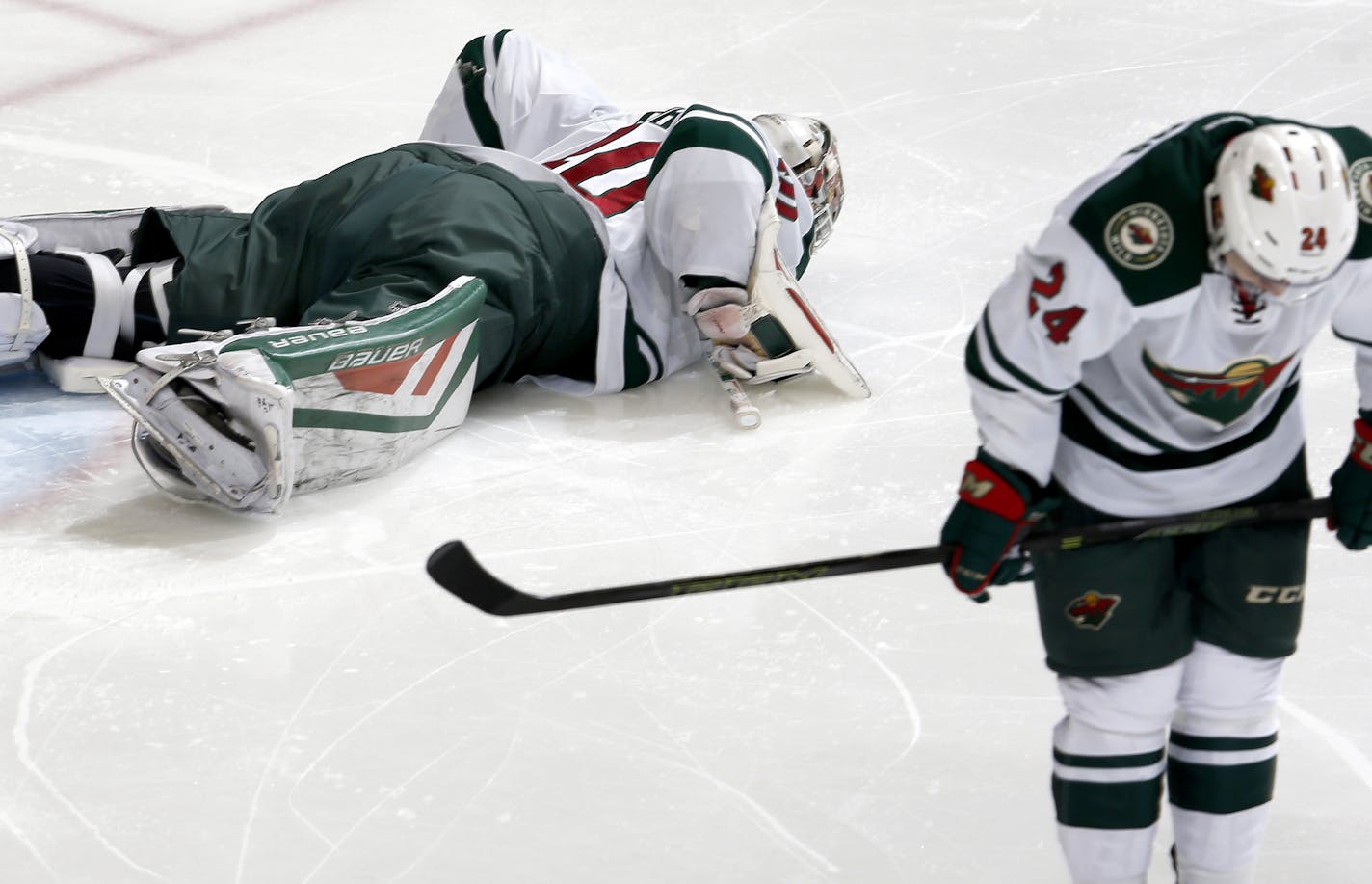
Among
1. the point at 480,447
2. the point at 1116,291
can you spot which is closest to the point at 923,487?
the point at 480,447

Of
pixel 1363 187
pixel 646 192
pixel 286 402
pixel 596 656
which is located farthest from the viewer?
pixel 646 192

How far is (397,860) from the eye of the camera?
1815 millimetres

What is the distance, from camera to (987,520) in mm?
1578

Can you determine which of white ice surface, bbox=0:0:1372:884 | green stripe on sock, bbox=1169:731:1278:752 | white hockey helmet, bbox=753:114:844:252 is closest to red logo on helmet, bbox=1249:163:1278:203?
green stripe on sock, bbox=1169:731:1278:752

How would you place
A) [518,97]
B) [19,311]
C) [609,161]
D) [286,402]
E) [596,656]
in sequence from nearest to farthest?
[596,656] < [286,402] < [19,311] < [609,161] < [518,97]

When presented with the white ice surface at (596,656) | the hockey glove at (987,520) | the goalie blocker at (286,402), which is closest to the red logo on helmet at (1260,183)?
the hockey glove at (987,520)

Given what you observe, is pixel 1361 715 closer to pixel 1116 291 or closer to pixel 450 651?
pixel 1116 291

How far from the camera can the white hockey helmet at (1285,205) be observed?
55.4 inches

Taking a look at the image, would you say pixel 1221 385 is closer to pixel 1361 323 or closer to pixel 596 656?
pixel 1361 323

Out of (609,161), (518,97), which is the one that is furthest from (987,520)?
(518,97)

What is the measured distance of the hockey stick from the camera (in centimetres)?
160

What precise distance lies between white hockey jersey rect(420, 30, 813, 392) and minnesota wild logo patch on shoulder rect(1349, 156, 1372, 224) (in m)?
1.33

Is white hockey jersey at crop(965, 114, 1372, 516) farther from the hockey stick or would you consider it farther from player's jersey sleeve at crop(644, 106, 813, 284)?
player's jersey sleeve at crop(644, 106, 813, 284)

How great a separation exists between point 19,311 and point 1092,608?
1.70m
